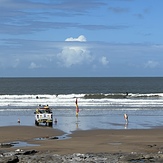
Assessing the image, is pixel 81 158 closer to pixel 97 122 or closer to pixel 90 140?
pixel 90 140

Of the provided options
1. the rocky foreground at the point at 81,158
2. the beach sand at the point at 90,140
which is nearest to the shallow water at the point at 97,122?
the beach sand at the point at 90,140

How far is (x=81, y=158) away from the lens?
738 inches

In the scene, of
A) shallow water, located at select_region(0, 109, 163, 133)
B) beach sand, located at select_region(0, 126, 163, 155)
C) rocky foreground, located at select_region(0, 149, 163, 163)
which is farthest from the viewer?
Answer: shallow water, located at select_region(0, 109, 163, 133)

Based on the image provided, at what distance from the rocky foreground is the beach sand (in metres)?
1.82

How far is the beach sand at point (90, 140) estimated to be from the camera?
2236cm

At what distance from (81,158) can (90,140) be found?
848cm

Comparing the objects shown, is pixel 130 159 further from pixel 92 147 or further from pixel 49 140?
pixel 49 140

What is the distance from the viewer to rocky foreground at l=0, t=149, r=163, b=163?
1816cm

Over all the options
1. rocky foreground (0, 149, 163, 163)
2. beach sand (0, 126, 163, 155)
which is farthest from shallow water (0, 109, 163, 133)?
rocky foreground (0, 149, 163, 163)

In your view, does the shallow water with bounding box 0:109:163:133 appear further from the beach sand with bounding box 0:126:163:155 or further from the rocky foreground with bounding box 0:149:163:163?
the rocky foreground with bounding box 0:149:163:163

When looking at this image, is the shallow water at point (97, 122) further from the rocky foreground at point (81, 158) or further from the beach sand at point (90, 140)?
the rocky foreground at point (81, 158)

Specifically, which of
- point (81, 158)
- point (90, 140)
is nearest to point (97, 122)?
point (90, 140)

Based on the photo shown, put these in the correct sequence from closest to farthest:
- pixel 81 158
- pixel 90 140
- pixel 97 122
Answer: pixel 81 158
pixel 90 140
pixel 97 122

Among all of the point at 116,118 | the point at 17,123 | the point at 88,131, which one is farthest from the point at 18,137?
the point at 116,118
